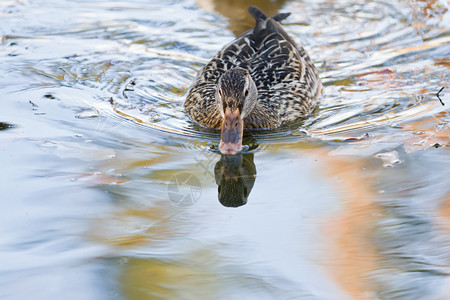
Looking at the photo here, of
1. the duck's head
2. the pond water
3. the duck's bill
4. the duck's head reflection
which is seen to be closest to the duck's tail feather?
the pond water

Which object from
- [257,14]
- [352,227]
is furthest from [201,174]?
[257,14]

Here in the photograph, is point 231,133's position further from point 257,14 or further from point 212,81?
point 257,14

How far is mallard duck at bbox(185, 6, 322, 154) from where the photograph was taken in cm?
704

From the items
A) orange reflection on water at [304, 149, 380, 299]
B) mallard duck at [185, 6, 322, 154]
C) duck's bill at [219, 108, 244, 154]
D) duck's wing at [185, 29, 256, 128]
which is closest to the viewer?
orange reflection on water at [304, 149, 380, 299]

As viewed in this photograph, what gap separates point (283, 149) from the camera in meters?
7.01

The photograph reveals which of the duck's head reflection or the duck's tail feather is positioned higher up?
the duck's tail feather

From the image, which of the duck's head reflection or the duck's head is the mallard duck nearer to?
the duck's head

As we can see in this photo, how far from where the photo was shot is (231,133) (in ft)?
22.4

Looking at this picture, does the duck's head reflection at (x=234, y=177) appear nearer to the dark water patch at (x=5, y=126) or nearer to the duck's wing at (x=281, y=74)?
the duck's wing at (x=281, y=74)

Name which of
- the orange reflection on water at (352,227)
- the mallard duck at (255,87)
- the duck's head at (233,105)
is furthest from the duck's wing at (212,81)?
the orange reflection on water at (352,227)

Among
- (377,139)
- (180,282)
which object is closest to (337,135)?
(377,139)

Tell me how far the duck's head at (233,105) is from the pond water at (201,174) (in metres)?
0.17

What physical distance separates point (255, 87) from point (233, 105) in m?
0.79

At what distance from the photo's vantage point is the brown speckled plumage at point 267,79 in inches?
306
